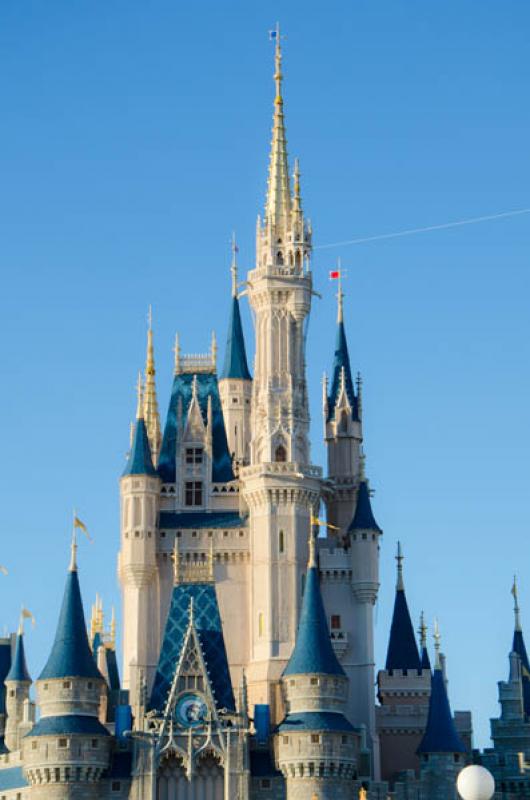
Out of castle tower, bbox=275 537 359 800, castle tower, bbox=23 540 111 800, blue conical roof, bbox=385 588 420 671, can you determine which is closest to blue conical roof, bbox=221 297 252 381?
blue conical roof, bbox=385 588 420 671

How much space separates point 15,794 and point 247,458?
20.0m

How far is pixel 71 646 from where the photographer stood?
266ft

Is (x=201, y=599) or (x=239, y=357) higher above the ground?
(x=239, y=357)

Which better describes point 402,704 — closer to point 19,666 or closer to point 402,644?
point 402,644

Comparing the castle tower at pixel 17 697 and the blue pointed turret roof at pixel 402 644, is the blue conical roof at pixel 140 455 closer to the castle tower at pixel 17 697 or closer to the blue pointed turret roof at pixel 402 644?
the castle tower at pixel 17 697

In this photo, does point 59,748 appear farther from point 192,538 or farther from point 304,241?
point 304,241

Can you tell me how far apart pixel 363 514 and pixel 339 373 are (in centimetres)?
939

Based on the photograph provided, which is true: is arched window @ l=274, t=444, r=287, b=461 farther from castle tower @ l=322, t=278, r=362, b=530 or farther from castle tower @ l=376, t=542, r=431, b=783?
castle tower @ l=376, t=542, r=431, b=783

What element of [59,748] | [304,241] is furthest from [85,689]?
[304,241]

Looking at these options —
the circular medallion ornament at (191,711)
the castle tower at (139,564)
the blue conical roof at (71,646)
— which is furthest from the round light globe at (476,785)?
the castle tower at (139,564)

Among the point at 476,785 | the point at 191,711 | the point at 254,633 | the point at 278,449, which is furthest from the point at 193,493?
the point at 476,785

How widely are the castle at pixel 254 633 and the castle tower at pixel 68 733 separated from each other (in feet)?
0.27

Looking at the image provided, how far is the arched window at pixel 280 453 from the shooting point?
89.3 m

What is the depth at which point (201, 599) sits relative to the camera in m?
84.6
